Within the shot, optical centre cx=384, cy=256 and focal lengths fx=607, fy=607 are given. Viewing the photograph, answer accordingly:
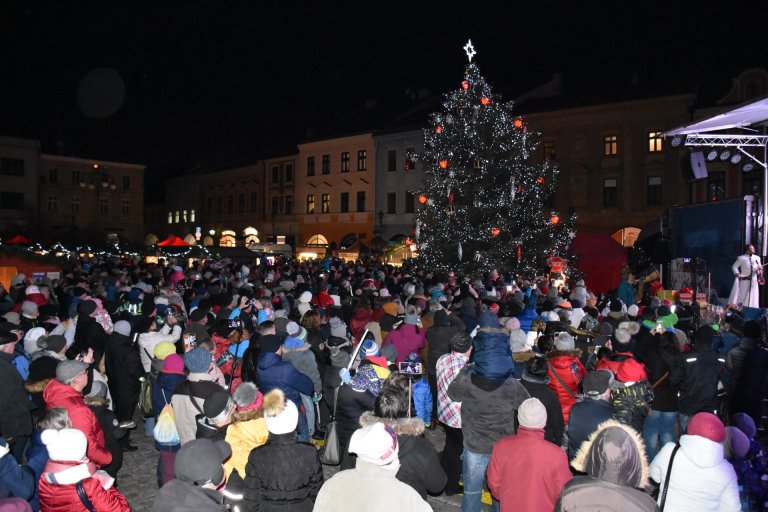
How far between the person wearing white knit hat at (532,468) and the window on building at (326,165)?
43.7 m

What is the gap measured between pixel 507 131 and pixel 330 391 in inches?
715

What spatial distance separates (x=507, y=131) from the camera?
23.2m

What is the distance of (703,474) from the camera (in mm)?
3795

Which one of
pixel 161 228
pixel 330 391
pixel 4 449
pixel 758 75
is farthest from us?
pixel 161 228

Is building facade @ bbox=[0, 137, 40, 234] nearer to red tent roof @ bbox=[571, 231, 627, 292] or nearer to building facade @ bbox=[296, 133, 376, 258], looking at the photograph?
building facade @ bbox=[296, 133, 376, 258]

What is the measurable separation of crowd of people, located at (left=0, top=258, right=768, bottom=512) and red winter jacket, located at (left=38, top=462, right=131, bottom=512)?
0.01 meters

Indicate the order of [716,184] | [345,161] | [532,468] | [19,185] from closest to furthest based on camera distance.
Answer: [532,468], [716,184], [345,161], [19,185]

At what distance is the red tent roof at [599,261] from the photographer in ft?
71.9

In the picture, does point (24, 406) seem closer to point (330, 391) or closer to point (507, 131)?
point (330, 391)

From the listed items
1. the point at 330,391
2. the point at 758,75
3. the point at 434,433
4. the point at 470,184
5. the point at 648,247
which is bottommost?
the point at 434,433

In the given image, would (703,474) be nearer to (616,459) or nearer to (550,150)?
(616,459)

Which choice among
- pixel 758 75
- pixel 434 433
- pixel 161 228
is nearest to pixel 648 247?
pixel 758 75

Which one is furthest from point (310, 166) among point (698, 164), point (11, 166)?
point (698, 164)

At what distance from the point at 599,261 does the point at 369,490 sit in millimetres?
20876
